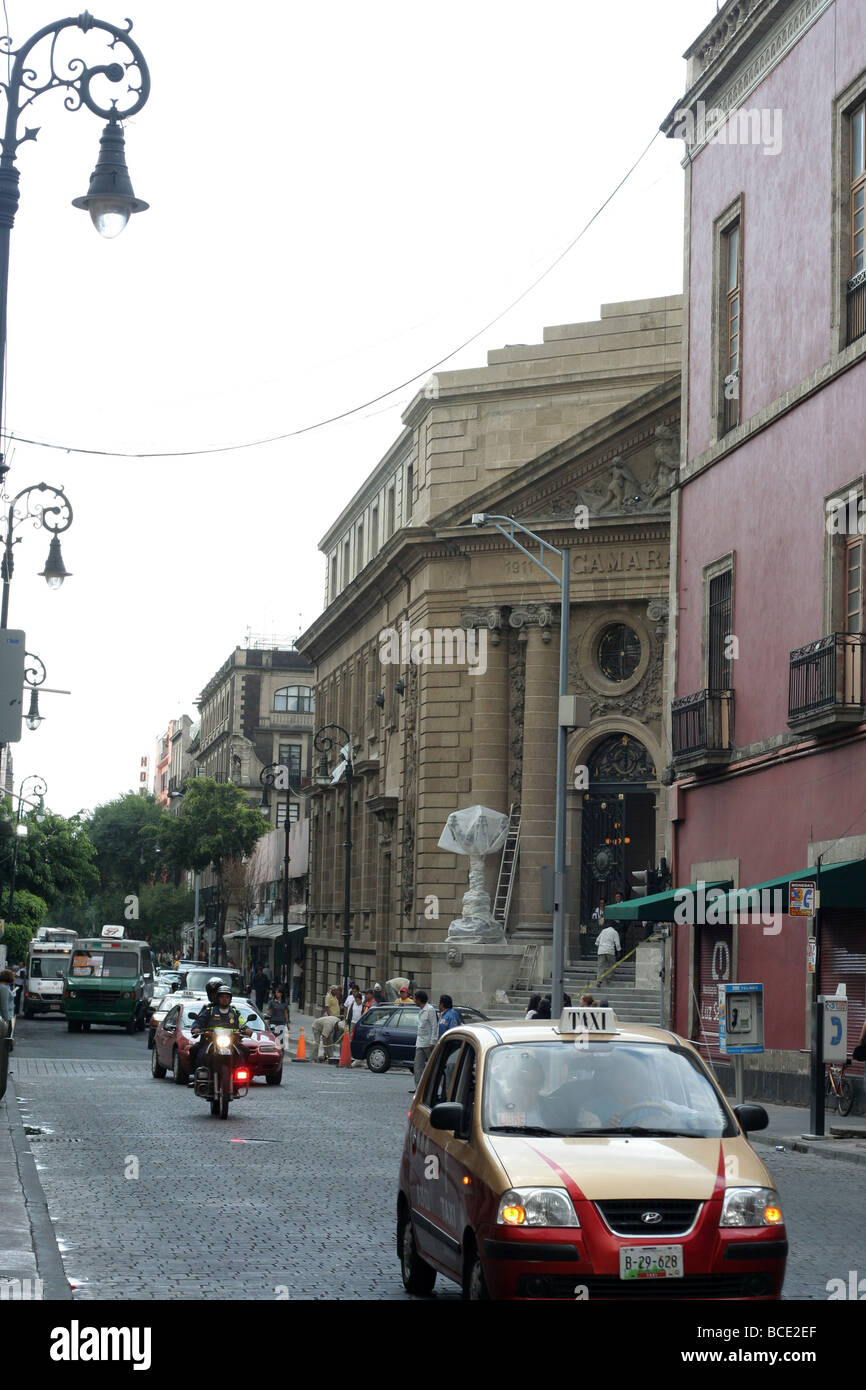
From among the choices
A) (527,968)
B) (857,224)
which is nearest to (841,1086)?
(857,224)

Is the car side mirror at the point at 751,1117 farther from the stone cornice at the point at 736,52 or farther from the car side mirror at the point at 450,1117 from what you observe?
the stone cornice at the point at 736,52

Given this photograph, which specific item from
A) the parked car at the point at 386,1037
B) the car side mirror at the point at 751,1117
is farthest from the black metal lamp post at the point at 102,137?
the parked car at the point at 386,1037

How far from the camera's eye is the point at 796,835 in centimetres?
2666

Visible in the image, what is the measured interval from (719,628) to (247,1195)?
1736 centimetres

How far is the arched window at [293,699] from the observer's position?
→ 112 m

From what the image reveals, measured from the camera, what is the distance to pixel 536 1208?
8367 millimetres

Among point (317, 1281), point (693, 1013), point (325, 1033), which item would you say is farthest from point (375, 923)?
point (317, 1281)

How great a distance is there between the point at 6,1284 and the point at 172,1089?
19042 mm

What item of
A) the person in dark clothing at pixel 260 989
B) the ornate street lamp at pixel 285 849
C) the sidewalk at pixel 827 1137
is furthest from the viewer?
the ornate street lamp at pixel 285 849

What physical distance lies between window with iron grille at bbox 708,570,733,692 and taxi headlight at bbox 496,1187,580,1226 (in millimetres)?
21858

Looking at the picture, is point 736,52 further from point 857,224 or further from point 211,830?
point 211,830

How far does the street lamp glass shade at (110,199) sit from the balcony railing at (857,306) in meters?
13.3

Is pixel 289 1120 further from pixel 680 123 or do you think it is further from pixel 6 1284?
pixel 680 123

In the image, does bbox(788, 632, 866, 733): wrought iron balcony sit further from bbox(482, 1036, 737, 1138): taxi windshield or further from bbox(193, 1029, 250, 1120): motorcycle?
bbox(482, 1036, 737, 1138): taxi windshield
